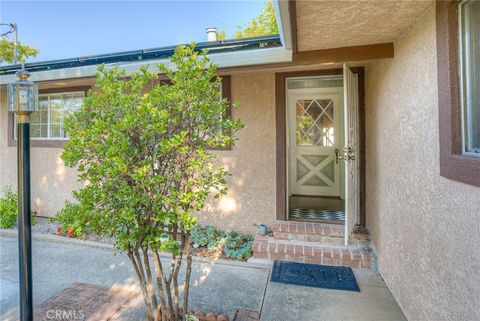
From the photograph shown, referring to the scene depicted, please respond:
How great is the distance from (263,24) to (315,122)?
1420 cm

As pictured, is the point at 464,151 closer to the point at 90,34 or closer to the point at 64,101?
the point at 64,101

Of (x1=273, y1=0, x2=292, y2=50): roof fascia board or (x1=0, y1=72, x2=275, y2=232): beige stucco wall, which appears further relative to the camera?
(x1=0, y1=72, x2=275, y2=232): beige stucco wall

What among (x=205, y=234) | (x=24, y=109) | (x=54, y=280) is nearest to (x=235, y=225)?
(x=205, y=234)

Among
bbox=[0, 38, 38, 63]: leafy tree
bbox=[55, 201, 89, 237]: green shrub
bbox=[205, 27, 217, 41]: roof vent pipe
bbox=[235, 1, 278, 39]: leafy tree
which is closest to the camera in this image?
bbox=[55, 201, 89, 237]: green shrub

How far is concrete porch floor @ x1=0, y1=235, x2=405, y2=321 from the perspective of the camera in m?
3.15

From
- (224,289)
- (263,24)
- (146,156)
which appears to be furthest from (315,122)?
(263,24)

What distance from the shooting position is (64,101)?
22.5 feet

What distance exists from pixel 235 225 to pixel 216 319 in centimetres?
268

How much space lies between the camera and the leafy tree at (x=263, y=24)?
1658 cm

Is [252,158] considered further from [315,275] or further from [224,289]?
[224,289]

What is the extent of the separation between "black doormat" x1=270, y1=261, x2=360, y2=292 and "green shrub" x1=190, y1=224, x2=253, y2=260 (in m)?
0.62

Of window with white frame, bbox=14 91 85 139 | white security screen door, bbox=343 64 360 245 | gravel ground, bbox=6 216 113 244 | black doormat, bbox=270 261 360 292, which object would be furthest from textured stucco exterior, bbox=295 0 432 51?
window with white frame, bbox=14 91 85 139

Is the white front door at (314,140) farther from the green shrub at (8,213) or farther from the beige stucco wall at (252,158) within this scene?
the green shrub at (8,213)

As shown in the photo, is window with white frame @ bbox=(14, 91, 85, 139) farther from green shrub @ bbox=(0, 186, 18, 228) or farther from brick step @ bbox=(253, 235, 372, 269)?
brick step @ bbox=(253, 235, 372, 269)
